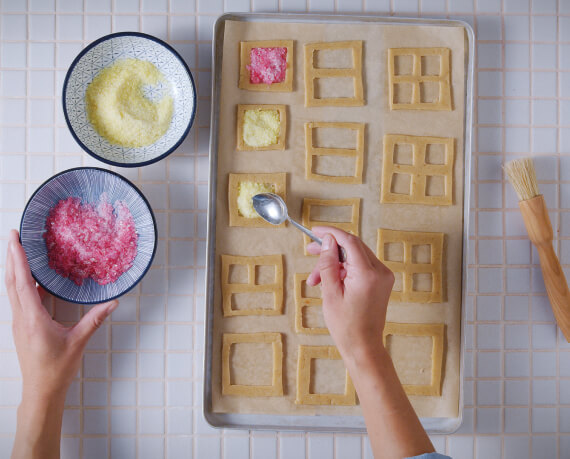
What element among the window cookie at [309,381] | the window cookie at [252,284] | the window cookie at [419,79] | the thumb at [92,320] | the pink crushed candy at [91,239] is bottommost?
the window cookie at [309,381]

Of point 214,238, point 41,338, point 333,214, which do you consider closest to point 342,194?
point 333,214

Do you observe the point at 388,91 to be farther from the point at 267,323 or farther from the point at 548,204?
the point at 267,323

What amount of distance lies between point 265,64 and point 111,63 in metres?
0.28

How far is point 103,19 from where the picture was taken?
2.98 feet

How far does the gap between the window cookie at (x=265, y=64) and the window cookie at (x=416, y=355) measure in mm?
493

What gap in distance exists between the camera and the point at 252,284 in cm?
88

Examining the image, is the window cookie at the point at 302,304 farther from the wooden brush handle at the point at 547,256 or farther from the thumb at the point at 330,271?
the wooden brush handle at the point at 547,256

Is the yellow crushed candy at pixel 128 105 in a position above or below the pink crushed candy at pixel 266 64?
A: below

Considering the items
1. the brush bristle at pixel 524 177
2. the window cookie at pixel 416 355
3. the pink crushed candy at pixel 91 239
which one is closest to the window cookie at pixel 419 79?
the brush bristle at pixel 524 177

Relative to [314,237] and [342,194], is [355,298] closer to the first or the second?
[314,237]

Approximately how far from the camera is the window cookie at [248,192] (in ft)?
2.88

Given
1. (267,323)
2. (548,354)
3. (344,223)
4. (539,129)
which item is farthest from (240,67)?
(548,354)

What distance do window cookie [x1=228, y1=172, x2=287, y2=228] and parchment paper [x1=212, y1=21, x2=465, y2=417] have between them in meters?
0.01

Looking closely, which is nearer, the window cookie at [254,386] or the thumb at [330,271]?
the thumb at [330,271]
